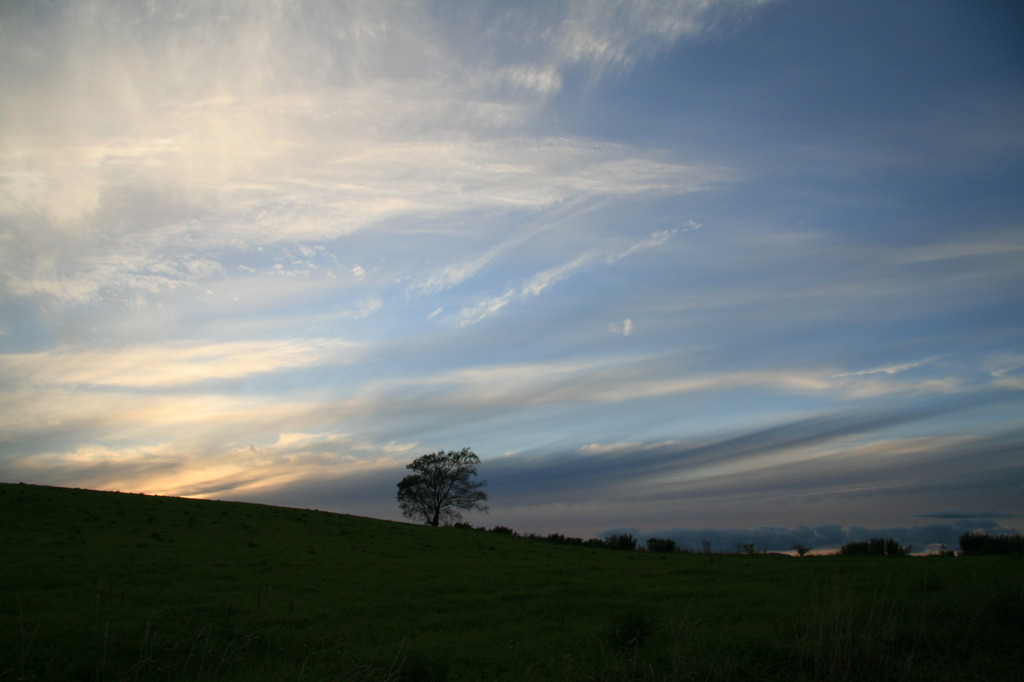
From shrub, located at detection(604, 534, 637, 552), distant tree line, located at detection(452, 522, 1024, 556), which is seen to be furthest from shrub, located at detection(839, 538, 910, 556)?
shrub, located at detection(604, 534, 637, 552)

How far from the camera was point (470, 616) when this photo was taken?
16.2 m

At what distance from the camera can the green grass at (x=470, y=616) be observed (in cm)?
1020

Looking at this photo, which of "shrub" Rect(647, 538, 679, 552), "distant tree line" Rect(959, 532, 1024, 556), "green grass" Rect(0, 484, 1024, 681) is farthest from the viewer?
"shrub" Rect(647, 538, 679, 552)

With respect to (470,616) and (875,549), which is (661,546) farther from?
(470,616)

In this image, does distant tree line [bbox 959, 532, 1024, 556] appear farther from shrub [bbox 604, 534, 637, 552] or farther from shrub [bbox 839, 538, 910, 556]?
shrub [bbox 604, 534, 637, 552]

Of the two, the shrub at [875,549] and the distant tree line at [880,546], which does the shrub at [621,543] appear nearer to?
the distant tree line at [880,546]

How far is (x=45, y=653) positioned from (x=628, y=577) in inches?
720

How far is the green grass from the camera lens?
10.2 metres

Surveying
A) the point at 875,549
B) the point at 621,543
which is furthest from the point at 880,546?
the point at 621,543

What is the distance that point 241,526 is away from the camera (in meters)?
36.9

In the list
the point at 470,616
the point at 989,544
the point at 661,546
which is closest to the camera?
the point at 470,616

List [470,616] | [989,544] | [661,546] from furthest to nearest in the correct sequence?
[661,546]
[989,544]
[470,616]

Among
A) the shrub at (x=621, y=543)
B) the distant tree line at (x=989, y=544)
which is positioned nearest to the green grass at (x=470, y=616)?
the distant tree line at (x=989, y=544)

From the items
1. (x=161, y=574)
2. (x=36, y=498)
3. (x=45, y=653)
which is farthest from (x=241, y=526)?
(x=45, y=653)
